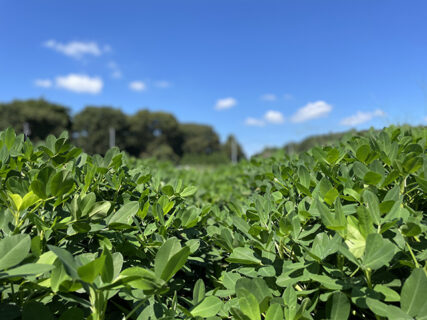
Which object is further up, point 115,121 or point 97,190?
point 115,121

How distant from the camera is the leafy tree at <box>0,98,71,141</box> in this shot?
3719cm

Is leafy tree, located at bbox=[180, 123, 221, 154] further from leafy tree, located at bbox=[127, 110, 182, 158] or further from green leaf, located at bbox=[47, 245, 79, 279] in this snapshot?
green leaf, located at bbox=[47, 245, 79, 279]

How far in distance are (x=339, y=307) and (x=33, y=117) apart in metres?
44.5

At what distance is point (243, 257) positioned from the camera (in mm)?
1020

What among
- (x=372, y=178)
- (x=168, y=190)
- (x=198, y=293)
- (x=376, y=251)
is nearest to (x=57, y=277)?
(x=198, y=293)

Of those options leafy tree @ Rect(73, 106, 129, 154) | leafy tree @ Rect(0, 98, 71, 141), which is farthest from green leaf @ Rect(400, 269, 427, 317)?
leafy tree @ Rect(73, 106, 129, 154)

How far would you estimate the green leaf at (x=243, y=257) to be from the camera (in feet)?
3.21

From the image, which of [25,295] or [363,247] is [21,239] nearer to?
[25,295]

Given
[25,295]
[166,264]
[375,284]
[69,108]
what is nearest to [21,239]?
[25,295]

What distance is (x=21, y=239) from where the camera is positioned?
2.44 ft

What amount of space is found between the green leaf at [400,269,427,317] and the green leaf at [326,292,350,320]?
0.45 feet

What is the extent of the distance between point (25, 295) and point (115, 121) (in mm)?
52296

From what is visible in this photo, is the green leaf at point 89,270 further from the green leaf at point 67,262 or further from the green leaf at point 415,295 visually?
the green leaf at point 415,295

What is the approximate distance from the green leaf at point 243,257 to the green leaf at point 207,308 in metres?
0.15
